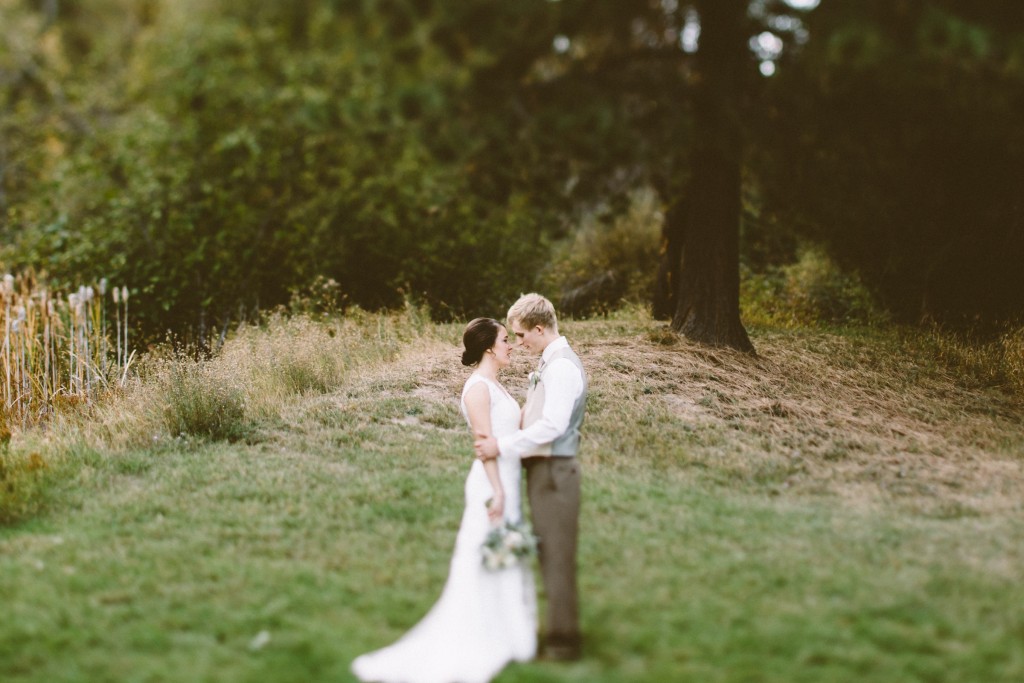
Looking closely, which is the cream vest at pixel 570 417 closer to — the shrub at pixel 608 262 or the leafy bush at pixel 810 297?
the leafy bush at pixel 810 297

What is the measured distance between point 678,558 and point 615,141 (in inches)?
131

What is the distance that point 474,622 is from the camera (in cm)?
468

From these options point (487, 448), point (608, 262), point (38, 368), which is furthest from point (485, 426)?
point (608, 262)

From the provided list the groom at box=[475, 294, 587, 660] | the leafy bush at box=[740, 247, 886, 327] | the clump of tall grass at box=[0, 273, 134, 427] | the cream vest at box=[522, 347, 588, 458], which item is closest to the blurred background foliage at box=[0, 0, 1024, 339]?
the leafy bush at box=[740, 247, 886, 327]

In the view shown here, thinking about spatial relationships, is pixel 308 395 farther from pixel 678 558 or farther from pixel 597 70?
pixel 678 558

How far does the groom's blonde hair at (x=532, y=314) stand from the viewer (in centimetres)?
507

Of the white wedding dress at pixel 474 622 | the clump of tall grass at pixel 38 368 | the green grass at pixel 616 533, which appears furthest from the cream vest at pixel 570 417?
the clump of tall grass at pixel 38 368

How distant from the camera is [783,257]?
→ 60.2ft

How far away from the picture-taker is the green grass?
463 cm

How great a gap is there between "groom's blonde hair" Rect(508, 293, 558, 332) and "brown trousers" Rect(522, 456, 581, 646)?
0.72 m

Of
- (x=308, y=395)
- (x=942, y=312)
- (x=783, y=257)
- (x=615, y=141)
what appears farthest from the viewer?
(x=783, y=257)

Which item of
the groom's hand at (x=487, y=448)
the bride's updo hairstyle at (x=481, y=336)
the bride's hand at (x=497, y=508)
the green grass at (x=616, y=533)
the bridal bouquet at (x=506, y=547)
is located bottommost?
the green grass at (x=616, y=533)

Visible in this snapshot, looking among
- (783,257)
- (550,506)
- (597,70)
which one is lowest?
(550,506)

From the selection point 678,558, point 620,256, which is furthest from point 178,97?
point 678,558
